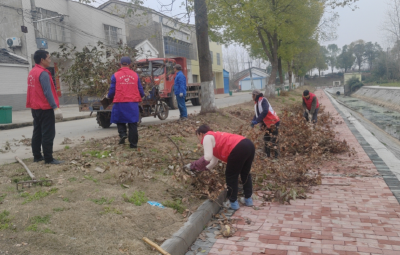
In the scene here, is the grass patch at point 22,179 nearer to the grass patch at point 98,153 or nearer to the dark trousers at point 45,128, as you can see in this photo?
the dark trousers at point 45,128

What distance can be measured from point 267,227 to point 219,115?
7383mm

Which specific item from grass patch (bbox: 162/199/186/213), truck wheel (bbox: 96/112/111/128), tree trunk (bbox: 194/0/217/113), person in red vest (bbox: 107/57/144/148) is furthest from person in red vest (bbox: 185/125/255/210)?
tree trunk (bbox: 194/0/217/113)

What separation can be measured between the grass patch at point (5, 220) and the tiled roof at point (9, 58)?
18.9m

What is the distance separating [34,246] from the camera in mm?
2959

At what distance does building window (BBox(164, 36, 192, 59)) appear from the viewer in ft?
115

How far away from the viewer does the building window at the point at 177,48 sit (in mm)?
35125

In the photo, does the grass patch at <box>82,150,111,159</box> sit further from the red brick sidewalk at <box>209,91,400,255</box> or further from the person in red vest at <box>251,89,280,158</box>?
the person in red vest at <box>251,89,280,158</box>

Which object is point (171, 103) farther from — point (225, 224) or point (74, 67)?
point (225, 224)

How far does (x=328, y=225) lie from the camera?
4.04 metres

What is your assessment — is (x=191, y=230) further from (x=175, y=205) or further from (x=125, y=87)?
(x=125, y=87)

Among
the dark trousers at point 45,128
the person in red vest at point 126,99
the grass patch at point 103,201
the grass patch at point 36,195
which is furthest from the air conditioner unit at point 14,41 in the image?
the grass patch at point 103,201

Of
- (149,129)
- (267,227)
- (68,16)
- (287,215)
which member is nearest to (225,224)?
(267,227)

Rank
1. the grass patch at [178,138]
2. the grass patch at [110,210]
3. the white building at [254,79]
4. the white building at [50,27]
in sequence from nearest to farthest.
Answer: the grass patch at [110,210], the grass patch at [178,138], the white building at [50,27], the white building at [254,79]

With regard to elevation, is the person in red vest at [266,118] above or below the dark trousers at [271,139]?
above
